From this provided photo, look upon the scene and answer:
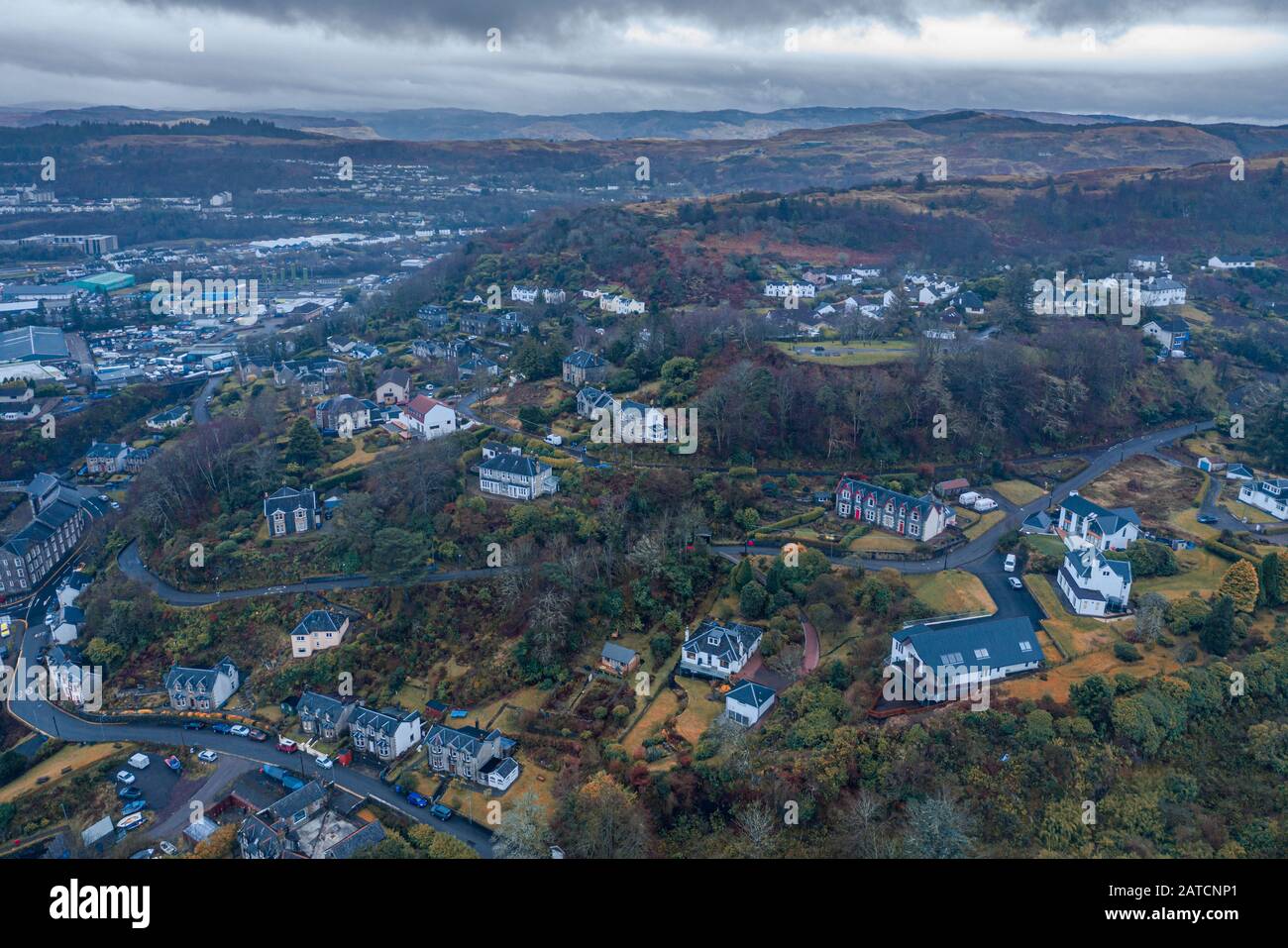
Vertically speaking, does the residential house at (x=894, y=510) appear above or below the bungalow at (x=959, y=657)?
above

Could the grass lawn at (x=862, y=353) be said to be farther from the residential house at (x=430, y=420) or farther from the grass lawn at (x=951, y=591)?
the residential house at (x=430, y=420)

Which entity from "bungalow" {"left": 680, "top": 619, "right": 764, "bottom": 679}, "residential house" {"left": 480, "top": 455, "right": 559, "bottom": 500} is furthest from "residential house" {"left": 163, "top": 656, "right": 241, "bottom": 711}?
"bungalow" {"left": 680, "top": 619, "right": 764, "bottom": 679}

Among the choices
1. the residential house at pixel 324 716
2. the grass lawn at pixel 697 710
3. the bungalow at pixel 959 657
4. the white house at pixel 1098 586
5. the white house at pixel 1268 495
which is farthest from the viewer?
the white house at pixel 1268 495

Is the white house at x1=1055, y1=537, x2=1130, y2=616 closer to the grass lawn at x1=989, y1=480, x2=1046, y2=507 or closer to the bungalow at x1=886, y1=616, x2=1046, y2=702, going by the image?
the bungalow at x1=886, y1=616, x2=1046, y2=702

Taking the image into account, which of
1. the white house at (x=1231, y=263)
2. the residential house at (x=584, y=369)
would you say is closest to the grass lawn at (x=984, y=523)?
the residential house at (x=584, y=369)

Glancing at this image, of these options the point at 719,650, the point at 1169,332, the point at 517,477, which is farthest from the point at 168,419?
the point at 1169,332

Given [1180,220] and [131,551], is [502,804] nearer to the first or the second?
[131,551]

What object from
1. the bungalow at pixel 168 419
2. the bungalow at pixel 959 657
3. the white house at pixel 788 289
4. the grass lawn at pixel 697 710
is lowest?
the grass lawn at pixel 697 710
